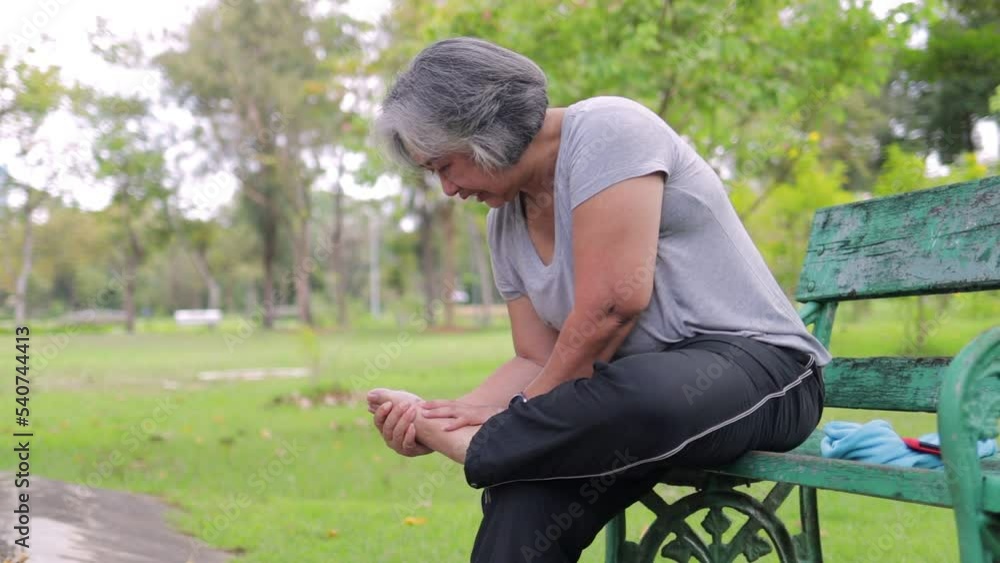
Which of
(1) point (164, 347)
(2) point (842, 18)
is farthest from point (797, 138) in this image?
(1) point (164, 347)

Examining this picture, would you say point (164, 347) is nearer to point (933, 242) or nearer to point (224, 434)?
point (224, 434)

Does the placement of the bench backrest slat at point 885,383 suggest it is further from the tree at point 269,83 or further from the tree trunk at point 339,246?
the tree trunk at point 339,246

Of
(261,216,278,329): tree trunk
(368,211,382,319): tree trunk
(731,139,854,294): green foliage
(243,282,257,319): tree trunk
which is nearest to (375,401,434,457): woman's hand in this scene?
(731,139,854,294): green foliage

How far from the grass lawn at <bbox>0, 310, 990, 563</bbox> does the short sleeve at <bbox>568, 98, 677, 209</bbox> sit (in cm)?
209

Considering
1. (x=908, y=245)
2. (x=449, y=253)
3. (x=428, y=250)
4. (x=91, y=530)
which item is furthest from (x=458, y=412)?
(x=428, y=250)

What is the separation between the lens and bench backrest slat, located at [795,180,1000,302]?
2.54 m

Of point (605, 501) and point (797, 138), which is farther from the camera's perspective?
point (797, 138)

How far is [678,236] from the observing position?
2.41 metres

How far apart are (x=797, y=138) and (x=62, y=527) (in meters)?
5.99

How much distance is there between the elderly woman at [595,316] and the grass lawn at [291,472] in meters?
1.78

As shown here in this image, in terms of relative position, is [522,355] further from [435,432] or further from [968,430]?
[968,430]

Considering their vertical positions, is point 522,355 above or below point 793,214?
below

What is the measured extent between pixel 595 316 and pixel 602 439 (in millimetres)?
309

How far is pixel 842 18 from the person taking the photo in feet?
24.0
